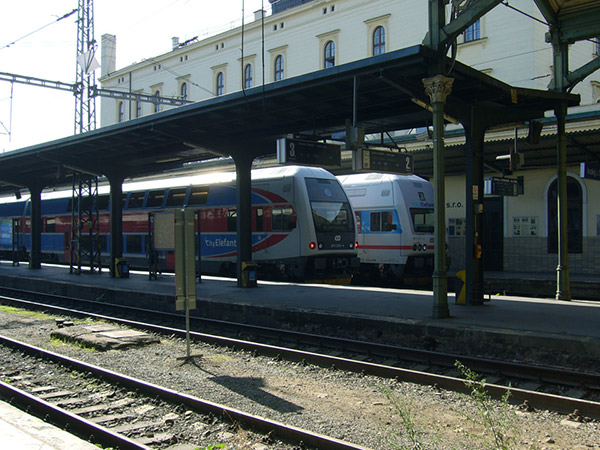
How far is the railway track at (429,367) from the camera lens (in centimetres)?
653

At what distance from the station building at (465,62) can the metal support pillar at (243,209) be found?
7.87 ft

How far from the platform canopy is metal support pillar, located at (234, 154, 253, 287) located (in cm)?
29

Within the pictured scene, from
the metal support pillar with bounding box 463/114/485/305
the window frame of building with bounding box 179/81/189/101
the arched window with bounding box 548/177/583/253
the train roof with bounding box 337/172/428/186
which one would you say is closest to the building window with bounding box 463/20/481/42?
the arched window with bounding box 548/177/583/253

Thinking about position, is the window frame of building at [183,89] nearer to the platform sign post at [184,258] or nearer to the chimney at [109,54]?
the chimney at [109,54]

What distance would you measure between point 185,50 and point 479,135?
37741 millimetres

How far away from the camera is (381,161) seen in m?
11.7

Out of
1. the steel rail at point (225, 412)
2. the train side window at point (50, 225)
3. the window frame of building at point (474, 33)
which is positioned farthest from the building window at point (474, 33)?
the steel rail at point (225, 412)

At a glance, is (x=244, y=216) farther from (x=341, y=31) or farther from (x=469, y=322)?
(x=341, y=31)

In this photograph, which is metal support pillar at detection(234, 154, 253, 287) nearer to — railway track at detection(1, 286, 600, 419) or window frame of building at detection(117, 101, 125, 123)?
railway track at detection(1, 286, 600, 419)

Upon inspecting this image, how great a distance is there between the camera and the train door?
22531 millimetres

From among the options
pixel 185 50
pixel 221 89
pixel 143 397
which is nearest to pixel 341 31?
pixel 221 89

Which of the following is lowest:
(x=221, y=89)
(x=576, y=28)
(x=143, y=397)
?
(x=143, y=397)

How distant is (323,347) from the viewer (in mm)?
9977

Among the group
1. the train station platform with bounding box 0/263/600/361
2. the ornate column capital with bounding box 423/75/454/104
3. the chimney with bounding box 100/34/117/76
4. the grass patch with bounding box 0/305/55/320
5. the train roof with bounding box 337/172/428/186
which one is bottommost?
the grass patch with bounding box 0/305/55/320
